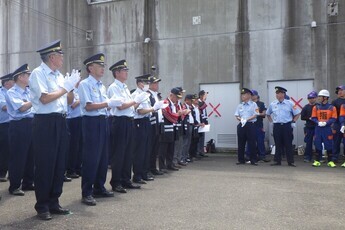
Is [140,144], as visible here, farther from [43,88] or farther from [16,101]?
[43,88]

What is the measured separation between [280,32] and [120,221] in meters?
10.6

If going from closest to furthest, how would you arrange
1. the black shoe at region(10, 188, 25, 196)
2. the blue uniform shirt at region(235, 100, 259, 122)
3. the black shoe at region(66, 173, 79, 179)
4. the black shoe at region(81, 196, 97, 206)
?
1. the black shoe at region(81, 196, 97, 206)
2. the black shoe at region(10, 188, 25, 196)
3. the black shoe at region(66, 173, 79, 179)
4. the blue uniform shirt at region(235, 100, 259, 122)

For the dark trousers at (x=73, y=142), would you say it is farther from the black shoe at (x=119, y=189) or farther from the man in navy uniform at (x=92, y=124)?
the man in navy uniform at (x=92, y=124)

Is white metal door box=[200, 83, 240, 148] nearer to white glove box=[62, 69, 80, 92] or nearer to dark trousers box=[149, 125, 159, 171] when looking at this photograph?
dark trousers box=[149, 125, 159, 171]

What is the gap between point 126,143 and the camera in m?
6.25

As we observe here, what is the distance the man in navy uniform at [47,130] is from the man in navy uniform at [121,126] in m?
1.43

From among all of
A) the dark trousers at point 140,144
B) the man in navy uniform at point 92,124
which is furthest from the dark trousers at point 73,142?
the man in navy uniform at point 92,124

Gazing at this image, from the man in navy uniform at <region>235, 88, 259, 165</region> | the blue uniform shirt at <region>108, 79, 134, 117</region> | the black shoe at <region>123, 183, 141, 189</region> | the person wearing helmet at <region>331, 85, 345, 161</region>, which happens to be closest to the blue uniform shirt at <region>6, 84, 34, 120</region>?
the blue uniform shirt at <region>108, 79, 134, 117</region>

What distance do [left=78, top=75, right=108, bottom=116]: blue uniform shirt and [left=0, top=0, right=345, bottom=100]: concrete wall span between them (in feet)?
29.2

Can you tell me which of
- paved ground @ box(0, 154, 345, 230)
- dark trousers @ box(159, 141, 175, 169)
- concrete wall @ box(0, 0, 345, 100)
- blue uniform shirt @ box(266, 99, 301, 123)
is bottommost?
paved ground @ box(0, 154, 345, 230)

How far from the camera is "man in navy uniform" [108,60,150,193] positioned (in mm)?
6152

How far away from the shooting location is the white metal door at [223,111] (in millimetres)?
13867

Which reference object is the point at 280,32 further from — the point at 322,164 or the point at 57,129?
the point at 57,129

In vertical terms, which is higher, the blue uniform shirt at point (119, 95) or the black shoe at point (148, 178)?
the blue uniform shirt at point (119, 95)
